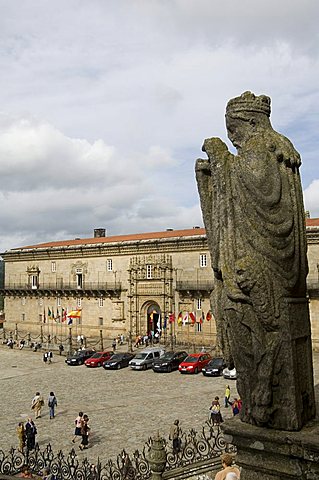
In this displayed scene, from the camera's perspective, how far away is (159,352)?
3078cm

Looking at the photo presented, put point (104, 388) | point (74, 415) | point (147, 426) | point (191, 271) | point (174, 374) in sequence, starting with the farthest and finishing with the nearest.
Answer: point (191, 271), point (174, 374), point (104, 388), point (74, 415), point (147, 426)

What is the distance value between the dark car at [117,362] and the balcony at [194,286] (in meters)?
10.5

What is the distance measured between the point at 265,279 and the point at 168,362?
24.5 m

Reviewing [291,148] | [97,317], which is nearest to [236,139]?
[291,148]

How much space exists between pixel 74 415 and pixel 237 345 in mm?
15730

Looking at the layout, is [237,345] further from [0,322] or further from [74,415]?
[0,322]

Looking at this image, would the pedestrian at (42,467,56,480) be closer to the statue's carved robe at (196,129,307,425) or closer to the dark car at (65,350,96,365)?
the statue's carved robe at (196,129,307,425)

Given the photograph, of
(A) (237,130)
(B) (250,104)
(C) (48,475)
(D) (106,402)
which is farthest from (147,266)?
(B) (250,104)

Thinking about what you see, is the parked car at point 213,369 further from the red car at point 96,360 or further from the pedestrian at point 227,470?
the pedestrian at point 227,470

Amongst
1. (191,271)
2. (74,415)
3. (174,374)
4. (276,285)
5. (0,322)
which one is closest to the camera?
(276,285)

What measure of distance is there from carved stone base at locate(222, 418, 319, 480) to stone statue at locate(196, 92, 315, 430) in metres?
0.11

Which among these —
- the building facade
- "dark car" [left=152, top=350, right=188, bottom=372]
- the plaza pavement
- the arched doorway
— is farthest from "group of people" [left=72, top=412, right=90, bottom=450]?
the arched doorway

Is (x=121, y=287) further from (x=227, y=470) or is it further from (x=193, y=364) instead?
(x=227, y=470)

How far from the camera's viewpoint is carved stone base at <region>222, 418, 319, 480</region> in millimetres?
3920
